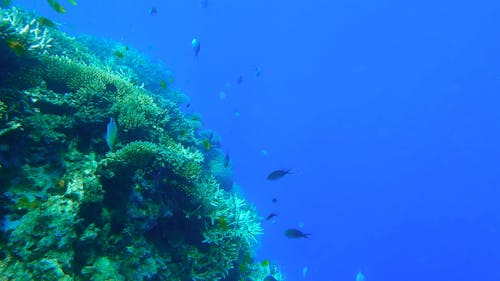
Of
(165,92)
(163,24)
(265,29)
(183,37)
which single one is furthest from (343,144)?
(165,92)

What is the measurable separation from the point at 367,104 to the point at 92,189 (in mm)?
135606

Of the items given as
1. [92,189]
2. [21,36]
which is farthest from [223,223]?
[21,36]

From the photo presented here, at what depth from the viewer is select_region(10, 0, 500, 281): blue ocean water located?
3912 inches

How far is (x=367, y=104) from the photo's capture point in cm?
13175

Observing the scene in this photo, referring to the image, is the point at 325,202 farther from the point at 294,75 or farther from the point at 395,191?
the point at 294,75

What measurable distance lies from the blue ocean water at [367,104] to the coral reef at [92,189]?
79.0 meters

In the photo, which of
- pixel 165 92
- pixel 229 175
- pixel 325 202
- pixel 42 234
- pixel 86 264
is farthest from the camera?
pixel 325 202

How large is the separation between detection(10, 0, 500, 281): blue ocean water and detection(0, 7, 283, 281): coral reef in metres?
79.0

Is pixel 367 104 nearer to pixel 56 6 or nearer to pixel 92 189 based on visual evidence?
pixel 56 6

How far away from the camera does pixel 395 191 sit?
10981 cm

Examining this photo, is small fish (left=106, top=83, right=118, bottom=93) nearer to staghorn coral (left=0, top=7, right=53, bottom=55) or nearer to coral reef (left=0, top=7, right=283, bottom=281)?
coral reef (left=0, top=7, right=283, bottom=281)

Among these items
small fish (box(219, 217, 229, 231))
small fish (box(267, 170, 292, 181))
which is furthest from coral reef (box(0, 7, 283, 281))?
small fish (box(267, 170, 292, 181))

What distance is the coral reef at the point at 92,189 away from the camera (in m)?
4.09

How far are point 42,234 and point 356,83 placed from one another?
138715mm
